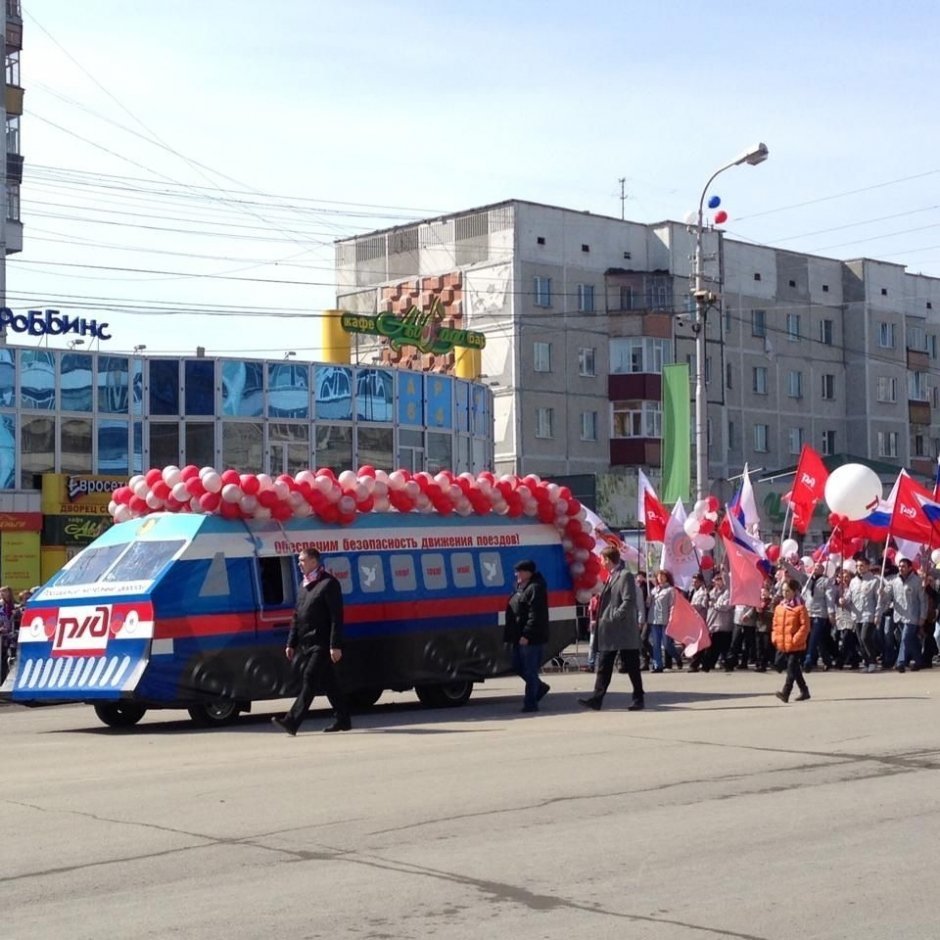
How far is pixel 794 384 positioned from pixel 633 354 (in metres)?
10.8

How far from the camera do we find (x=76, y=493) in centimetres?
4288

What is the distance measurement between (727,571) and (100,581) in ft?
43.6

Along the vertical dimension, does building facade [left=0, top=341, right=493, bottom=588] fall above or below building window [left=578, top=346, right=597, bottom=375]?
below

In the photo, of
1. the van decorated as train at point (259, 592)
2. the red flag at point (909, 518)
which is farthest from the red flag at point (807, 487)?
the van decorated as train at point (259, 592)

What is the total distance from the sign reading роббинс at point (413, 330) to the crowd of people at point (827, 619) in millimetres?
23930

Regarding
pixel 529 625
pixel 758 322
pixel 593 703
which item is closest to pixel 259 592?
pixel 529 625

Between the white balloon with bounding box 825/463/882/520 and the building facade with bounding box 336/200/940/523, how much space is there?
3229cm

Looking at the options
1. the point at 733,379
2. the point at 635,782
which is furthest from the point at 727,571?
the point at 733,379

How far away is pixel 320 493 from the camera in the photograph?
18359mm

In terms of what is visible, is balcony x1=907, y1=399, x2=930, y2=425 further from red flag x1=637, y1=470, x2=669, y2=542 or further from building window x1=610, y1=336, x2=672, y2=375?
red flag x1=637, y1=470, x2=669, y2=542

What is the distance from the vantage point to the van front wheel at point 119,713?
59.3 ft

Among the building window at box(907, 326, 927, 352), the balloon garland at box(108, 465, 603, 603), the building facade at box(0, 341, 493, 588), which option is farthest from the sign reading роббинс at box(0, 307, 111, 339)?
the building window at box(907, 326, 927, 352)

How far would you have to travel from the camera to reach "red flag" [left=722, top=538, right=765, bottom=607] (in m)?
26.7

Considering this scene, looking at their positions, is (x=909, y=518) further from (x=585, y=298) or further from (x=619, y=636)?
(x=585, y=298)
